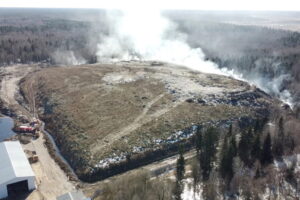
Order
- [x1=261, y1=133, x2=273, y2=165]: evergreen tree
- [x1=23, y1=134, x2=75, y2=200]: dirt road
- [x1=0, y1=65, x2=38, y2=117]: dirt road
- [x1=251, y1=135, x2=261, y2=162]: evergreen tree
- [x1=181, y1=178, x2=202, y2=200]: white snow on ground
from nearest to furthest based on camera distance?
[x1=181, y1=178, x2=202, y2=200]: white snow on ground → [x1=23, y1=134, x2=75, y2=200]: dirt road → [x1=251, y1=135, x2=261, y2=162]: evergreen tree → [x1=261, y1=133, x2=273, y2=165]: evergreen tree → [x1=0, y1=65, x2=38, y2=117]: dirt road

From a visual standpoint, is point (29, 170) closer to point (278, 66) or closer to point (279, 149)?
point (279, 149)

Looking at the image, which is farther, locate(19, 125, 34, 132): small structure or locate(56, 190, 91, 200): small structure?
locate(19, 125, 34, 132): small structure

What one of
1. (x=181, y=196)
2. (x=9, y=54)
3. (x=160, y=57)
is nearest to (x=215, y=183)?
(x=181, y=196)

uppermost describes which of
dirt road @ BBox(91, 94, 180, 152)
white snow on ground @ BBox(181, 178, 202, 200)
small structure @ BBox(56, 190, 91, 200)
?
dirt road @ BBox(91, 94, 180, 152)

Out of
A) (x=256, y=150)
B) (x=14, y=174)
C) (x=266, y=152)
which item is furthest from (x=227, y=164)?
(x=14, y=174)

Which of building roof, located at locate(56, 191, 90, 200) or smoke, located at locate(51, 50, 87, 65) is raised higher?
smoke, located at locate(51, 50, 87, 65)

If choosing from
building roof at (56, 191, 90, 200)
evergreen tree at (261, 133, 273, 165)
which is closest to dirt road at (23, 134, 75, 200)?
building roof at (56, 191, 90, 200)

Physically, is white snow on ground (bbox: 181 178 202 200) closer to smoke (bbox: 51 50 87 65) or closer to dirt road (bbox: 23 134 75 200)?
dirt road (bbox: 23 134 75 200)
